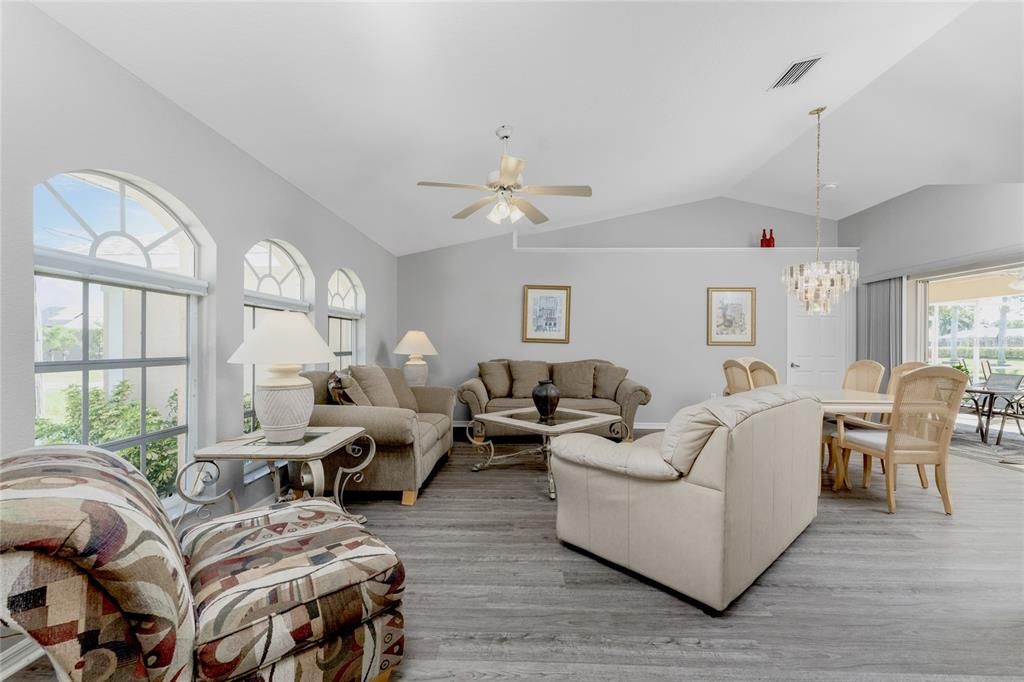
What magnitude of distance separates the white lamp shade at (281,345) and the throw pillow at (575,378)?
3544 mm

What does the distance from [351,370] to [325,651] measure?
2444 mm

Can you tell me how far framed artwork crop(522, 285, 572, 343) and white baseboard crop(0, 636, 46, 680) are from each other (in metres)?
4.99

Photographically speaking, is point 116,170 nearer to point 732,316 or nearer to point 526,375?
point 526,375

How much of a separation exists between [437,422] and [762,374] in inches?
112

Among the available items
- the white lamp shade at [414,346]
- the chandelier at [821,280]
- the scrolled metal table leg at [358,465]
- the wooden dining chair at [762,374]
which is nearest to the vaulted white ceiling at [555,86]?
the chandelier at [821,280]

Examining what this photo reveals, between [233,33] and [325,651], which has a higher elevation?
[233,33]

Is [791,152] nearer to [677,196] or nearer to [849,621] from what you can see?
[677,196]

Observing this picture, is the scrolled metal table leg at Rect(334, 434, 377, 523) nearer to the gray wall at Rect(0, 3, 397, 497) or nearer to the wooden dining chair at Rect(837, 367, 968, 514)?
the gray wall at Rect(0, 3, 397, 497)

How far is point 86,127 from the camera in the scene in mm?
1688

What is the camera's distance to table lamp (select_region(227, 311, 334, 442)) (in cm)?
219

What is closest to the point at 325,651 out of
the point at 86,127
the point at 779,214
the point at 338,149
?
the point at 86,127

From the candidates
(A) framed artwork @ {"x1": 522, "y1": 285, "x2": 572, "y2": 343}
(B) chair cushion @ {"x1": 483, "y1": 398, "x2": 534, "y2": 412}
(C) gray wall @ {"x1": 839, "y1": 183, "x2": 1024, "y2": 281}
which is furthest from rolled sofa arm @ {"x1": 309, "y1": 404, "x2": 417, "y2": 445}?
(C) gray wall @ {"x1": 839, "y1": 183, "x2": 1024, "y2": 281}

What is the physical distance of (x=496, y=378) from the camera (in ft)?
18.0

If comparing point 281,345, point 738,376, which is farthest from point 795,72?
point 281,345
